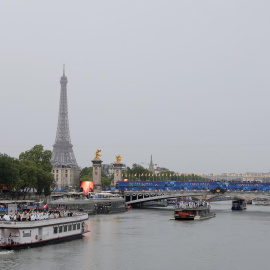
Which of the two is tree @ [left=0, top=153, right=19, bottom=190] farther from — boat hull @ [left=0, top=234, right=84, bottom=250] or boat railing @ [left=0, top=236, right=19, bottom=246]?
boat railing @ [left=0, top=236, right=19, bottom=246]

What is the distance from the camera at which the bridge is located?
103625mm

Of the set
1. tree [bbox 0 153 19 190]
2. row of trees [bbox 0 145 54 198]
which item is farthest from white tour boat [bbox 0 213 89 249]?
row of trees [bbox 0 145 54 198]

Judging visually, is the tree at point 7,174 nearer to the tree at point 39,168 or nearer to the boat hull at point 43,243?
the tree at point 39,168

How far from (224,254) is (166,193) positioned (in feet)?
215

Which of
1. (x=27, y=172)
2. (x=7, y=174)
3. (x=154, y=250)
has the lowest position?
(x=154, y=250)

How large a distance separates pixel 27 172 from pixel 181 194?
32530 mm

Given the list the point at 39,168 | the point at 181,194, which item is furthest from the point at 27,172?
the point at 181,194

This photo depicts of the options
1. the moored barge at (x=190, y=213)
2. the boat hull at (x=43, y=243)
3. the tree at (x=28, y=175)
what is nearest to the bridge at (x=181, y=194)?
the moored barge at (x=190, y=213)

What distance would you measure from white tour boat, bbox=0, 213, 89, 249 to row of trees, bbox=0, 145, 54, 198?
3109 cm

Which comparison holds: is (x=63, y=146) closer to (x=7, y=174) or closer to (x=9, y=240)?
(x=7, y=174)

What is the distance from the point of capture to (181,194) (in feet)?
349

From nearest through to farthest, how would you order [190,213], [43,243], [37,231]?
[37,231], [43,243], [190,213]

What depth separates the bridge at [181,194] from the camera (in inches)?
4080

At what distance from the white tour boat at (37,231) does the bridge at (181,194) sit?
188 ft
